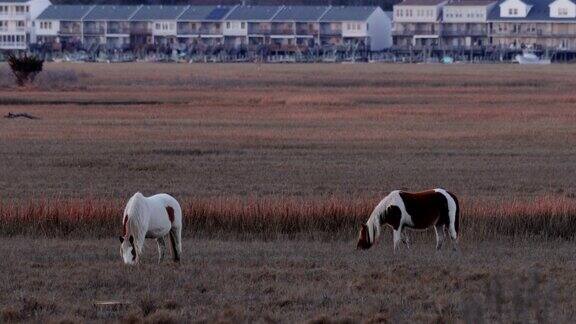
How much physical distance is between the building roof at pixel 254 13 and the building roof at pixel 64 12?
18852mm

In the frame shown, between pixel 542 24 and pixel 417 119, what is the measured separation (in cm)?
11718

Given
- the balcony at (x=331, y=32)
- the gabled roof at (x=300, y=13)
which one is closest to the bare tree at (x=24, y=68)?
the gabled roof at (x=300, y=13)

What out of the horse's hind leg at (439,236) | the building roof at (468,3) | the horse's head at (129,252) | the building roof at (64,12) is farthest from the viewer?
the building roof at (64,12)

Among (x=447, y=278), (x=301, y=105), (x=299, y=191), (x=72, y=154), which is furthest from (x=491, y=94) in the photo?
(x=447, y=278)

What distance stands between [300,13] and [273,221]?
502 feet

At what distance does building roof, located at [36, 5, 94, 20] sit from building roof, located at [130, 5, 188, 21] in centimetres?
690

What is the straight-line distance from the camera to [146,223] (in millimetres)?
16641

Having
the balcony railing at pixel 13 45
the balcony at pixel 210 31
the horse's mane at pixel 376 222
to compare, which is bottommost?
the horse's mane at pixel 376 222

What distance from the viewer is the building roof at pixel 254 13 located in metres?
174

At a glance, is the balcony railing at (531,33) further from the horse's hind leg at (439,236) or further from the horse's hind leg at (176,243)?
the horse's hind leg at (176,243)

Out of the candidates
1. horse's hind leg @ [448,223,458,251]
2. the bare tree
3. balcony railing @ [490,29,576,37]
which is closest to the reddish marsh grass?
horse's hind leg @ [448,223,458,251]

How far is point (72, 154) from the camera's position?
35906mm

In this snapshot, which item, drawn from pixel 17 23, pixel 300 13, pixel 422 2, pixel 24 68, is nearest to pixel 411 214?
pixel 24 68

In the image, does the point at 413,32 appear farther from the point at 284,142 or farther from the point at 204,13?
the point at 284,142
